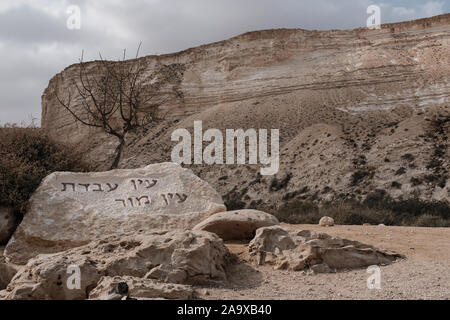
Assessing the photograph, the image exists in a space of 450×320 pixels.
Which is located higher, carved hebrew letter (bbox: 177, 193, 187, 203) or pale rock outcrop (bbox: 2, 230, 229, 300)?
carved hebrew letter (bbox: 177, 193, 187, 203)

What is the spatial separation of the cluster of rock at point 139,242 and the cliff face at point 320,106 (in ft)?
52.9

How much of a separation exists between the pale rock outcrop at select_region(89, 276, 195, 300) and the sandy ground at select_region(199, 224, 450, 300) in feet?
0.86

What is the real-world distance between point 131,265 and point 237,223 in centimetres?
195

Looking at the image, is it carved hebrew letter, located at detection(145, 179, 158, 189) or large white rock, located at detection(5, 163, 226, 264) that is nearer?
large white rock, located at detection(5, 163, 226, 264)

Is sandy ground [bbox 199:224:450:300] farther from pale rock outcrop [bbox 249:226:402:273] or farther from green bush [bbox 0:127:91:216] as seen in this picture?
green bush [bbox 0:127:91:216]

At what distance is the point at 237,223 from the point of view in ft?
21.6

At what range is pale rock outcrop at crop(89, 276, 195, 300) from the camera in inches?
164

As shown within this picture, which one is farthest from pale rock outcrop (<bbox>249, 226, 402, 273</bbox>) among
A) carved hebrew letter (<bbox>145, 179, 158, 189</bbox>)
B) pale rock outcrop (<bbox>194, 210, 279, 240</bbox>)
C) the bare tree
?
the bare tree

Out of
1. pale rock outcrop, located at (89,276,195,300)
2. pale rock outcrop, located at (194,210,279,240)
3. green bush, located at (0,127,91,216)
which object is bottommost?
pale rock outcrop, located at (89,276,195,300)

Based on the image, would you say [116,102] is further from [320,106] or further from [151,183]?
[320,106]

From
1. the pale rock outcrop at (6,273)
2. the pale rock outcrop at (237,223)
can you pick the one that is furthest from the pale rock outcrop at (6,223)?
the pale rock outcrop at (237,223)

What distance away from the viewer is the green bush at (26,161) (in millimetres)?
Result: 7488

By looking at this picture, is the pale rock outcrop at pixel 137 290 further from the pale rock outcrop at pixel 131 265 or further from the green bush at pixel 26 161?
the green bush at pixel 26 161
